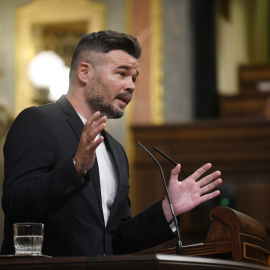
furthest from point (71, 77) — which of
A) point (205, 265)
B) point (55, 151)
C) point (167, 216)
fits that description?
point (205, 265)

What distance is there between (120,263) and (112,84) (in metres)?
0.89

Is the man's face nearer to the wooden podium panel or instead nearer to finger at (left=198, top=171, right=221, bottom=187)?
finger at (left=198, top=171, right=221, bottom=187)

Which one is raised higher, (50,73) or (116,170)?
(50,73)

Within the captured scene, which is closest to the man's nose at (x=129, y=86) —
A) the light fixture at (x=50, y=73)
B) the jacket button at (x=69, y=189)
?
the jacket button at (x=69, y=189)

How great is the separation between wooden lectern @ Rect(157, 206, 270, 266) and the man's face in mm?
524

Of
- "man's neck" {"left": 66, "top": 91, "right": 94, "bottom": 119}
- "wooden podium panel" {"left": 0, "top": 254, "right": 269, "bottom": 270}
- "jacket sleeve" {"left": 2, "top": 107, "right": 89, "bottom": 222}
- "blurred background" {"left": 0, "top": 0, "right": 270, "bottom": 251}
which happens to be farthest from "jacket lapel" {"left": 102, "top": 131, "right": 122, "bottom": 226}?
"blurred background" {"left": 0, "top": 0, "right": 270, "bottom": 251}

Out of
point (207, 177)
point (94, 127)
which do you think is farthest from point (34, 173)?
point (207, 177)

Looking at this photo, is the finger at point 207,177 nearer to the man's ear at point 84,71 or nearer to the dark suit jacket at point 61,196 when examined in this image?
the dark suit jacket at point 61,196

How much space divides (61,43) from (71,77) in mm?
5508

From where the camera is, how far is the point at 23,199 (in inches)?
81.2

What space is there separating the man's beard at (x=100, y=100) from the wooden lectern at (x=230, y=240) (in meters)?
0.51

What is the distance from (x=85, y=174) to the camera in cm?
206

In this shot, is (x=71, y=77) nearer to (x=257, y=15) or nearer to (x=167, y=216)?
(x=167, y=216)

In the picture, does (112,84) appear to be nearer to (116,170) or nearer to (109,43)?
(109,43)
